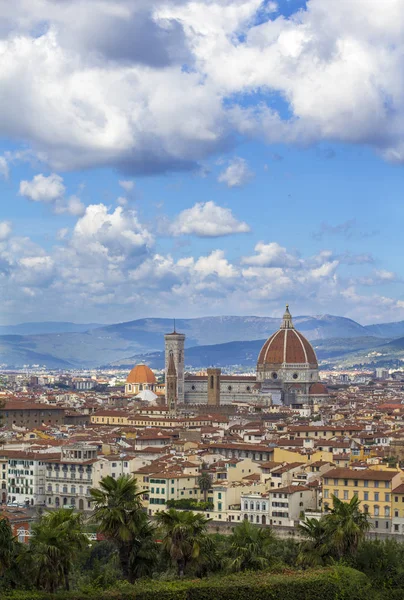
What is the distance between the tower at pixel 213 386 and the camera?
13825 centimetres

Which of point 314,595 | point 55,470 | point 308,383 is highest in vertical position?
point 308,383

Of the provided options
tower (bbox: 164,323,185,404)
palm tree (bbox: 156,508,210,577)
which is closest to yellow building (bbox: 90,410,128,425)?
tower (bbox: 164,323,185,404)

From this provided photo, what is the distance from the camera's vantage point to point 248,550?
31.4m

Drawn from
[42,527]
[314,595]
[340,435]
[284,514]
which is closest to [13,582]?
[42,527]

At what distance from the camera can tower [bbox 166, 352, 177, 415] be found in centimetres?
11628

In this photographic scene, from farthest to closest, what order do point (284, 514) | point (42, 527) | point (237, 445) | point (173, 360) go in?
point (173, 360) → point (237, 445) → point (284, 514) → point (42, 527)

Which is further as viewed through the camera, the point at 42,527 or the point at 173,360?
the point at 173,360

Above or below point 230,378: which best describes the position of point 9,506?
below

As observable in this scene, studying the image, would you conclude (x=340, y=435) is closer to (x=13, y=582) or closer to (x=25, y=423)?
(x=25, y=423)

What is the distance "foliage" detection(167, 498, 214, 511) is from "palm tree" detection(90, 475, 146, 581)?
1037 inches

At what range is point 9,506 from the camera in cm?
6281

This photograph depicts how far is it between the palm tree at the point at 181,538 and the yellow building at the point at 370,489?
2344 cm

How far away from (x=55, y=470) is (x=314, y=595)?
124ft

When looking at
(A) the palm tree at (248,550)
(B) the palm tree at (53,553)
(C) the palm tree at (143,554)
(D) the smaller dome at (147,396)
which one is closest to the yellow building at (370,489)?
(A) the palm tree at (248,550)
